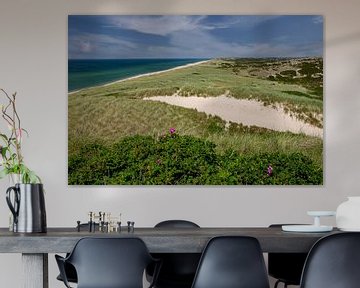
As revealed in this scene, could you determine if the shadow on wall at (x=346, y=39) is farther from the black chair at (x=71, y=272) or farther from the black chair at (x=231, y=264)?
the black chair at (x=231, y=264)

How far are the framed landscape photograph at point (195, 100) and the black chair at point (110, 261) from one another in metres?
2.33

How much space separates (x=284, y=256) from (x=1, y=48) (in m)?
2.75

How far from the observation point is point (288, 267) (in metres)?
4.95

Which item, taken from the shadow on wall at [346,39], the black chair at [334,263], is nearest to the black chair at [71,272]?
the black chair at [334,263]

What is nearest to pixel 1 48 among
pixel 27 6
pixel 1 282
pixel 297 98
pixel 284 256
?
pixel 27 6

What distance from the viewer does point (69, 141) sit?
6.05 m

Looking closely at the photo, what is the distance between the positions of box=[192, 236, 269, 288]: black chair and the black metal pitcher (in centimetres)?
86

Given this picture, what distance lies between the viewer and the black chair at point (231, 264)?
374 cm

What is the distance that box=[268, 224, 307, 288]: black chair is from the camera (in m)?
4.88

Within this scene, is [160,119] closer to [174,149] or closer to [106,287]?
[174,149]

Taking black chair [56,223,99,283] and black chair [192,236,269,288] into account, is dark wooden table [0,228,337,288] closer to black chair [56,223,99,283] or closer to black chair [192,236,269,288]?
black chair [192,236,269,288]

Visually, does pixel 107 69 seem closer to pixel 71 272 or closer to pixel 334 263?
pixel 71 272

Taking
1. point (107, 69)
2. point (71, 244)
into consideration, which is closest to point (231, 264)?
point (71, 244)

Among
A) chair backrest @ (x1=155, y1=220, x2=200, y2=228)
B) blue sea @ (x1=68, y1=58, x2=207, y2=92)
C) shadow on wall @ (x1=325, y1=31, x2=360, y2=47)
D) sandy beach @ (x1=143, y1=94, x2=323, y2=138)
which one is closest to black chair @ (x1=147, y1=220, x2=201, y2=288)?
chair backrest @ (x1=155, y1=220, x2=200, y2=228)
